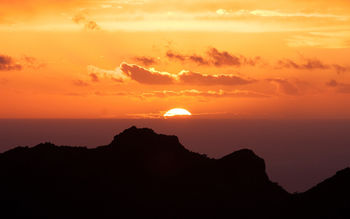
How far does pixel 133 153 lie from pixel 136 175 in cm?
376

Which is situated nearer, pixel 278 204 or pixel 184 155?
pixel 278 204

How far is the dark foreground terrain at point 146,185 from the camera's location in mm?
65562

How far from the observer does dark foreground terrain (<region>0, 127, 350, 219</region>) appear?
6556 cm

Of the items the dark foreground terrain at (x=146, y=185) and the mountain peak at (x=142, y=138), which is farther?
the mountain peak at (x=142, y=138)

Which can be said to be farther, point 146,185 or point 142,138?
point 142,138

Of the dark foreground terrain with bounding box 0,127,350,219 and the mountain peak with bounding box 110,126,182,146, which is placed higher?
the mountain peak with bounding box 110,126,182,146

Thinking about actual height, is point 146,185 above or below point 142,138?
below

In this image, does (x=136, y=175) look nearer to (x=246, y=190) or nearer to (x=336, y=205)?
(x=246, y=190)

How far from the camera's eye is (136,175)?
2876 inches

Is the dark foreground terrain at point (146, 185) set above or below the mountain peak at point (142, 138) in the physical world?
below

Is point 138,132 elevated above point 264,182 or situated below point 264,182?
above

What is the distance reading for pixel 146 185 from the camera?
2810 inches

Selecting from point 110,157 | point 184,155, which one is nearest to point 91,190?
point 110,157

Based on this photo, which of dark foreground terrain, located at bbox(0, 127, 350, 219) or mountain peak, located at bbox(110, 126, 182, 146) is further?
mountain peak, located at bbox(110, 126, 182, 146)
